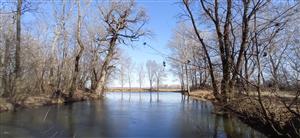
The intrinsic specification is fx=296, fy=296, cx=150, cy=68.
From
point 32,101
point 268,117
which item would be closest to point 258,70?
point 268,117

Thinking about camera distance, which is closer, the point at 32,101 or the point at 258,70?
the point at 258,70

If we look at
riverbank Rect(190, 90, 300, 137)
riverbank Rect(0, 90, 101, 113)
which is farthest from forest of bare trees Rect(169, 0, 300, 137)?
riverbank Rect(0, 90, 101, 113)

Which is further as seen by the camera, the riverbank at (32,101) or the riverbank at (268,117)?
the riverbank at (32,101)

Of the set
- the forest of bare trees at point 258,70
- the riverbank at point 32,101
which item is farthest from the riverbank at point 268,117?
the riverbank at point 32,101

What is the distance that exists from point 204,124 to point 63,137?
5787 millimetres

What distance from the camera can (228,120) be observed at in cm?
1283

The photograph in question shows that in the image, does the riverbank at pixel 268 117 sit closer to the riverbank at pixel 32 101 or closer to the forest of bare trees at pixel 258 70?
the forest of bare trees at pixel 258 70

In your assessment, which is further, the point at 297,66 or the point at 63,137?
the point at 63,137

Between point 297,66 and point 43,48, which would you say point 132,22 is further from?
point 297,66

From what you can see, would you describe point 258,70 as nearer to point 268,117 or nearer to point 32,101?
point 268,117

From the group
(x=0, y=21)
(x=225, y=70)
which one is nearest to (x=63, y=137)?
(x=225, y=70)

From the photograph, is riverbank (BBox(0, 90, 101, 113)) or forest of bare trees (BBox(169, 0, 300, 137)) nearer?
forest of bare trees (BBox(169, 0, 300, 137))

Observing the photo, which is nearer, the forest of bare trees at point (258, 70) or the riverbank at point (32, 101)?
the forest of bare trees at point (258, 70)

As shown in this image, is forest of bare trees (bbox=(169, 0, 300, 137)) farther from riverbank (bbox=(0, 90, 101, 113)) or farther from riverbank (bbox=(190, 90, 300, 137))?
riverbank (bbox=(0, 90, 101, 113))
